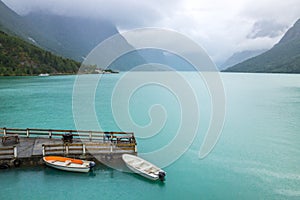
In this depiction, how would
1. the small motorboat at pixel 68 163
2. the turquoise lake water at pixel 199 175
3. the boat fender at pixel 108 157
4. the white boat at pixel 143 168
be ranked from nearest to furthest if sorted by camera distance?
1. the turquoise lake water at pixel 199 175
2. the white boat at pixel 143 168
3. the small motorboat at pixel 68 163
4. the boat fender at pixel 108 157

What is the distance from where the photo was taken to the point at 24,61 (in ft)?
500

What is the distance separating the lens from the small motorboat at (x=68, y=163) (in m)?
17.7

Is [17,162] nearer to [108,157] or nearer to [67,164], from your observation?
[67,164]

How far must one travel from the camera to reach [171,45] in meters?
18.8

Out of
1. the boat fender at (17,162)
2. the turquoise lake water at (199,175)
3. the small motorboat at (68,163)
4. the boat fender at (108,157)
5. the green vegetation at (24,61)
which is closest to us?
the turquoise lake water at (199,175)

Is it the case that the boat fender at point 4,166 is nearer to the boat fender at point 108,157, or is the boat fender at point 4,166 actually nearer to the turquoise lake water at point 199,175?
the turquoise lake water at point 199,175

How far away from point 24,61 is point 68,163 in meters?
154

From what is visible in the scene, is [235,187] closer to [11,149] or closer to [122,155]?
[122,155]

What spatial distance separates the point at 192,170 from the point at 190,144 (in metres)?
7.38

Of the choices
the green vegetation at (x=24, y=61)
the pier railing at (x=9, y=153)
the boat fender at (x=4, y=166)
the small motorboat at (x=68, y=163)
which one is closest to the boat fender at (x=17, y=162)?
the pier railing at (x=9, y=153)

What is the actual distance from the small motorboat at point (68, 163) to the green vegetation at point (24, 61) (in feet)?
457

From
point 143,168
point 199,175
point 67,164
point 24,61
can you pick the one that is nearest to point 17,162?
point 67,164

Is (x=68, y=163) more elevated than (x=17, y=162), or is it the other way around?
(x=17, y=162)

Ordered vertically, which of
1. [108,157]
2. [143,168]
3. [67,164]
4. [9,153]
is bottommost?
[143,168]
